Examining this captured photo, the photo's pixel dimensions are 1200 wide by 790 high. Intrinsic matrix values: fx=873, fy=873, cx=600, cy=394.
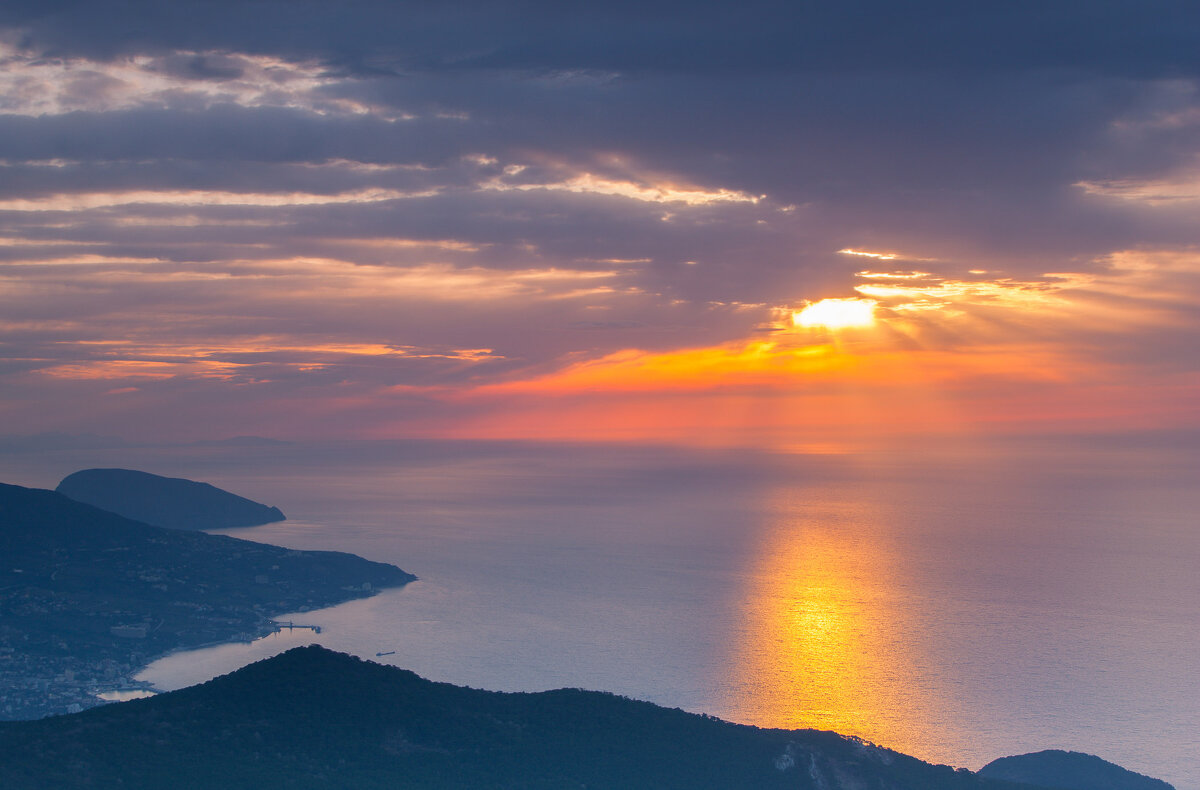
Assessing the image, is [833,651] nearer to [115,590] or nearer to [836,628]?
[836,628]

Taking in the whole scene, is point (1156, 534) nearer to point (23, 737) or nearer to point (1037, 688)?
point (1037, 688)

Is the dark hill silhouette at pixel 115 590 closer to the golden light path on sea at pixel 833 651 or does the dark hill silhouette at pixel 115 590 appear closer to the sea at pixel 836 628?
the sea at pixel 836 628

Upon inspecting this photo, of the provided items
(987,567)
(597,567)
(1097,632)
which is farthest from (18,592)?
(987,567)

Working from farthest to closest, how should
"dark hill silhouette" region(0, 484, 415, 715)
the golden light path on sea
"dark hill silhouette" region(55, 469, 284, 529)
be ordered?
1. "dark hill silhouette" region(55, 469, 284, 529)
2. "dark hill silhouette" region(0, 484, 415, 715)
3. the golden light path on sea

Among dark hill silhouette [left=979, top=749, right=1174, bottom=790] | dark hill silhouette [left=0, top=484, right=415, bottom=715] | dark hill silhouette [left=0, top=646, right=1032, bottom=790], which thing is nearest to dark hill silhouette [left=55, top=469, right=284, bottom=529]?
dark hill silhouette [left=0, top=484, right=415, bottom=715]

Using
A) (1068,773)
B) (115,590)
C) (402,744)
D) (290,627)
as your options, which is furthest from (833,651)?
(115,590)

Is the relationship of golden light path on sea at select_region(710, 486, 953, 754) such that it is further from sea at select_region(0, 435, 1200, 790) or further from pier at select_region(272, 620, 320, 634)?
pier at select_region(272, 620, 320, 634)
